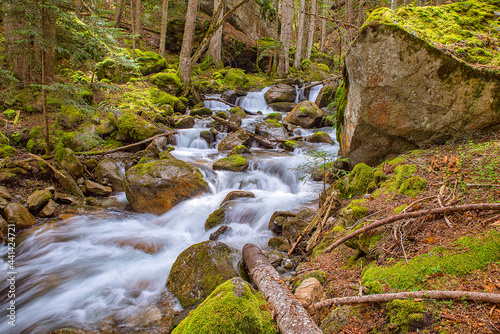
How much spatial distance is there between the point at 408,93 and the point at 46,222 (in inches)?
326

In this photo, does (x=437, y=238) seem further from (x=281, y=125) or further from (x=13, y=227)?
(x=281, y=125)

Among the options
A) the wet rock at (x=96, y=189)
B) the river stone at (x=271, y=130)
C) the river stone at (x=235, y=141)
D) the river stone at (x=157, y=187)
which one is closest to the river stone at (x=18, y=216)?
the wet rock at (x=96, y=189)

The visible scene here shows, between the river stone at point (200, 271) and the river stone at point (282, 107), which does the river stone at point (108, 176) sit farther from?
the river stone at point (282, 107)

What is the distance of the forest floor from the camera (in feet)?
6.18

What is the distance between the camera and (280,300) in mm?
2594

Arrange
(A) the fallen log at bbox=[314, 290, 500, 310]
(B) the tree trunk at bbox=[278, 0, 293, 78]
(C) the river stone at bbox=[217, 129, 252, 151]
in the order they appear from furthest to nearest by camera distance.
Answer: (B) the tree trunk at bbox=[278, 0, 293, 78] → (C) the river stone at bbox=[217, 129, 252, 151] → (A) the fallen log at bbox=[314, 290, 500, 310]

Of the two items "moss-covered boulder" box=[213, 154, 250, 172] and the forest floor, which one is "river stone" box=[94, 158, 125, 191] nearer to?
"moss-covered boulder" box=[213, 154, 250, 172]

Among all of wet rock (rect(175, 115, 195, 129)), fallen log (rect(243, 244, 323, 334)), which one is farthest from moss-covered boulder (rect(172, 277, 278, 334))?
wet rock (rect(175, 115, 195, 129))

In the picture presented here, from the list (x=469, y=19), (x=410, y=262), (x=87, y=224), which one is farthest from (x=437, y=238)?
(x=87, y=224)

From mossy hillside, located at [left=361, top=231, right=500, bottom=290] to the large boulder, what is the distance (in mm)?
3074

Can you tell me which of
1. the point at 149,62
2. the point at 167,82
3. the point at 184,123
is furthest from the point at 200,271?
the point at 149,62

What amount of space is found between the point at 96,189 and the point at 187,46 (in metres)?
10.1

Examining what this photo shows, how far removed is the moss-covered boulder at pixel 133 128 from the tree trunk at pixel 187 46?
18.8 ft

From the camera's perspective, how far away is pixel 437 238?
8.37 ft
